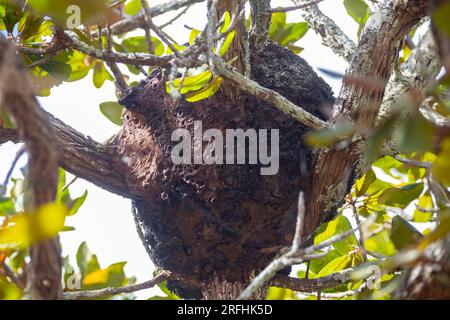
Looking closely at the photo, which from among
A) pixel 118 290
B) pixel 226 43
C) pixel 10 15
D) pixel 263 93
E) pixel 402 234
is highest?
pixel 10 15

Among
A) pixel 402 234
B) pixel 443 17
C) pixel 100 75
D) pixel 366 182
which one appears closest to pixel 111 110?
pixel 100 75

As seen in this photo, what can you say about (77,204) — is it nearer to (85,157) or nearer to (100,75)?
(85,157)

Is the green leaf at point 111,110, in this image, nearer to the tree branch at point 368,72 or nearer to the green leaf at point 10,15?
the green leaf at point 10,15

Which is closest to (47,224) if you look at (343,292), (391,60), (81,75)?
(391,60)

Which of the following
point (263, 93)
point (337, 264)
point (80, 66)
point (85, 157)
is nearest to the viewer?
point (263, 93)

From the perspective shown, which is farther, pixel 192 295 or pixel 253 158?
pixel 192 295
